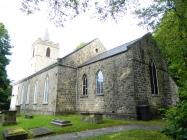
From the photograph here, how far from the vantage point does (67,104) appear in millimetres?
19391

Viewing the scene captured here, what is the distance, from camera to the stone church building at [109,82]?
1491 cm

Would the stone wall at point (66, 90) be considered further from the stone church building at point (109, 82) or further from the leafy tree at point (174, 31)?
the leafy tree at point (174, 31)

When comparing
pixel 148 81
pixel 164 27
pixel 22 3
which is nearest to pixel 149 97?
pixel 148 81

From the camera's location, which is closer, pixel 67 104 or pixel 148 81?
pixel 148 81

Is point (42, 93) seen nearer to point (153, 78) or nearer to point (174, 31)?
point (153, 78)

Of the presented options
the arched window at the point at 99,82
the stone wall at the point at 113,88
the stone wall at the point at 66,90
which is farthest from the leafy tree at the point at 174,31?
the stone wall at the point at 66,90

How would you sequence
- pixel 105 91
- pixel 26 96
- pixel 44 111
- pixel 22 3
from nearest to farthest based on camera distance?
pixel 22 3, pixel 105 91, pixel 44 111, pixel 26 96

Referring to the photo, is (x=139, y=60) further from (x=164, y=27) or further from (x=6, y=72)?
(x=6, y=72)

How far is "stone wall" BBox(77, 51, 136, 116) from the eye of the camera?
14469 mm

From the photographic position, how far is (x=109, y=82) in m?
16.4

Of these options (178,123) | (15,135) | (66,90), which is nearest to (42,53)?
(66,90)

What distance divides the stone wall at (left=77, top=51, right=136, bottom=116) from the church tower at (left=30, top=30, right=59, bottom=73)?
24.2 m

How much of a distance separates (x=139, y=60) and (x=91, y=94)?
6.10 m

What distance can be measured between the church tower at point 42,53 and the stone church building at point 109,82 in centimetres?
1677
